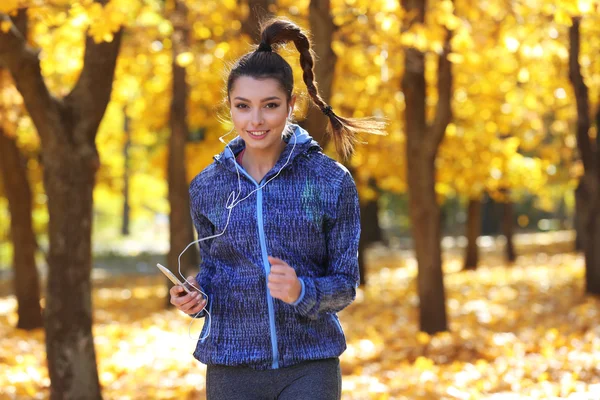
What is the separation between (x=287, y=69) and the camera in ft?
9.86

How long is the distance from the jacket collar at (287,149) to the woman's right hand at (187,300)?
46 centimetres

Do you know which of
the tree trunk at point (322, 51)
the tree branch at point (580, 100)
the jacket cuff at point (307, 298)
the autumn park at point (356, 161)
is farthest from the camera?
the tree branch at point (580, 100)

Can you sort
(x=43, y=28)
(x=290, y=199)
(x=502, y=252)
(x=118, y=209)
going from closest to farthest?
(x=290, y=199)
(x=43, y=28)
(x=502, y=252)
(x=118, y=209)

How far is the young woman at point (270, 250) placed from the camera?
288 cm

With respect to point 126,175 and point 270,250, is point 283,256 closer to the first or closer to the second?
point 270,250

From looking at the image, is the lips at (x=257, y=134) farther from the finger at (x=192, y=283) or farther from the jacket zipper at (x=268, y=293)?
the finger at (x=192, y=283)

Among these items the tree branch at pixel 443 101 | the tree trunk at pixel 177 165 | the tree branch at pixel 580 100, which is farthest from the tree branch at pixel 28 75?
the tree branch at pixel 580 100

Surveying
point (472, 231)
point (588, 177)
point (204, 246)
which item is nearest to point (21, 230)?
point (588, 177)

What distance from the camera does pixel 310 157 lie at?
3.02 m

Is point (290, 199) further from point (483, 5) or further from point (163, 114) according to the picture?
point (163, 114)

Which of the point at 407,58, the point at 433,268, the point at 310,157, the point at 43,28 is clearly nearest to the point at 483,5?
the point at 407,58

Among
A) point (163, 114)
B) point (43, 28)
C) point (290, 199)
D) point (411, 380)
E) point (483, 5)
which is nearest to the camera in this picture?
point (290, 199)

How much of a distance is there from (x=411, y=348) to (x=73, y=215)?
4.89m

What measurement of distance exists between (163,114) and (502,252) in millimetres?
15149
